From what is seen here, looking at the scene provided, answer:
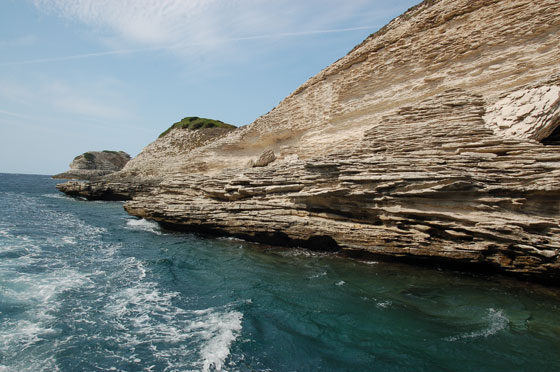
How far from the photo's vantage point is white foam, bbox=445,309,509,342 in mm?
7738

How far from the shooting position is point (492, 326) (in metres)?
8.23

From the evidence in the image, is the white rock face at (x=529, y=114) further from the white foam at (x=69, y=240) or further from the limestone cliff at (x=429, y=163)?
the white foam at (x=69, y=240)

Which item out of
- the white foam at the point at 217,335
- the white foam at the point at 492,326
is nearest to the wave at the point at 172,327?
the white foam at the point at 217,335

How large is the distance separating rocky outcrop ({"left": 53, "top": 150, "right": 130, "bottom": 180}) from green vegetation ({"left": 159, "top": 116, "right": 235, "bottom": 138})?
96.7 ft

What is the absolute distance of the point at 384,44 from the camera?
21.2 m

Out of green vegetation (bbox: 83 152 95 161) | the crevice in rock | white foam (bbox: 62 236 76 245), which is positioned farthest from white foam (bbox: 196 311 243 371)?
green vegetation (bbox: 83 152 95 161)

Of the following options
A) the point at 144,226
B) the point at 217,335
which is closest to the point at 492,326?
the point at 217,335

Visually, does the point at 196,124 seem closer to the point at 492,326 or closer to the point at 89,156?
the point at 89,156

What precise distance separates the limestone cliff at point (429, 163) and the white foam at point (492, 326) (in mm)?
3080

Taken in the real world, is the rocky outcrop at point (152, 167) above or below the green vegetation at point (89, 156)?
below

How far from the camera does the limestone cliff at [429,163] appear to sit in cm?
1111

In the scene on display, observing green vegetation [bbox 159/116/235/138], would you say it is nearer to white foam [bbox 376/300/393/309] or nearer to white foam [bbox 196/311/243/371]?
white foam [bbox 196/311/243/371]

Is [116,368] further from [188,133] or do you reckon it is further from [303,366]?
[188,133]

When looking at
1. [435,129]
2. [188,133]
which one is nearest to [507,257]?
[435,129]
